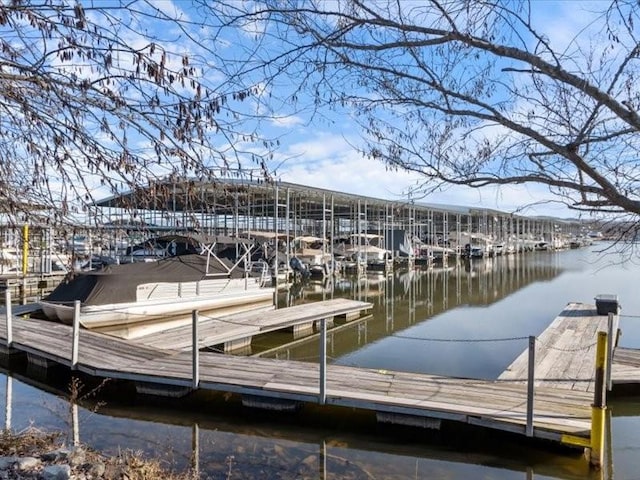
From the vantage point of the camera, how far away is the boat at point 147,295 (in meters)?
13.4

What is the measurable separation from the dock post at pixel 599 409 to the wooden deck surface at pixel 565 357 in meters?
1.80

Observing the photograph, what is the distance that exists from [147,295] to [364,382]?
8858 millimetres

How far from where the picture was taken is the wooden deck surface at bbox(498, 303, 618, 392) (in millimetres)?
8115

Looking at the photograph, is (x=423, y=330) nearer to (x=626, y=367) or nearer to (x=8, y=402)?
(x=626, y=367)

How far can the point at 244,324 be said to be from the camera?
10.4 meters

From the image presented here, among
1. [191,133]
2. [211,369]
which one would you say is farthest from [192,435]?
[191,133]

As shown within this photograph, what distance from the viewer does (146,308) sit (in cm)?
1431

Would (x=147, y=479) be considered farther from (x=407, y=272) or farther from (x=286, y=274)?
(x=407, y=272)

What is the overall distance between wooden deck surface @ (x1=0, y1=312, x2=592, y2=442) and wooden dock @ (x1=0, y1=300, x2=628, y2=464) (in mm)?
14

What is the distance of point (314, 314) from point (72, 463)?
35.0ft

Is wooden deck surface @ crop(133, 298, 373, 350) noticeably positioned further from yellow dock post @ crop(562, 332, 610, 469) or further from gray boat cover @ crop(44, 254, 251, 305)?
yellow dock post @ crop(562, 332, 610, 469)

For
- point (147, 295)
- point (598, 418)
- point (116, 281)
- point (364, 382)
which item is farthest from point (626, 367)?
point (116, 281)

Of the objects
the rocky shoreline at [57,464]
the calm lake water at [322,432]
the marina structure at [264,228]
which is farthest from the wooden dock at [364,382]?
the rocky shoreline at [57,464]

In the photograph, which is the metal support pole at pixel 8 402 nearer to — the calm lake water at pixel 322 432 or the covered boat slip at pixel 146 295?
Answer: the calm lake water at pixel 322 432
